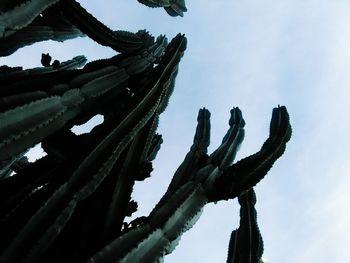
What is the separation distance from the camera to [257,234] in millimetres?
Answer: 3279

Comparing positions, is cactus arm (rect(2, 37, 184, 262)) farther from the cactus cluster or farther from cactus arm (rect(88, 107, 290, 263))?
cactus arm (rect(88, 107, 290, 263))

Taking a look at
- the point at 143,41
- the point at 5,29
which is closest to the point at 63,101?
the point at 5,29

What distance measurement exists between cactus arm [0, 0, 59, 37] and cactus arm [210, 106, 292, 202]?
1548 mm

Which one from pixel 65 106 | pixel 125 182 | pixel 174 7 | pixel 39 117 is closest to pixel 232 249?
pixel 125 182

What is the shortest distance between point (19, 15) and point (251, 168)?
171 centimetres

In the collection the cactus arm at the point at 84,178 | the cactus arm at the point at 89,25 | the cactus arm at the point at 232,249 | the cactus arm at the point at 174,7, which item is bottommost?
the cactus arm at the point at 84,178

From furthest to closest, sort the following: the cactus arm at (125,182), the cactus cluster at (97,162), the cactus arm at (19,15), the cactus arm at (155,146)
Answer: the cactus arm at (155,146)
the cactus arm at (19,15)
the cactus arm at (125,182)
the cactus cluster at (97,162)

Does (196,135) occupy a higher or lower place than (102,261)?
higher

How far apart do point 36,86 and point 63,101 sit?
23 centimetres

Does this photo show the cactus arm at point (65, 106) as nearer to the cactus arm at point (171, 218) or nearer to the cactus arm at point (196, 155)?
the cactus arm at point (196, 155)

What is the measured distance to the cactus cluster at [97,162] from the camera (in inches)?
91.5

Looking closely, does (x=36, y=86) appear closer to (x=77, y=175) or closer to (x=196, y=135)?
(x=77, y=175)

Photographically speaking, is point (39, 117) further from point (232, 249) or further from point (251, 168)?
point (232, 249)

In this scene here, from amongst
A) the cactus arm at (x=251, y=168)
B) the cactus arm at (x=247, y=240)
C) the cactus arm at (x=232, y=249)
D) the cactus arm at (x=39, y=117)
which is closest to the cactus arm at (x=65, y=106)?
the cactus arm at (x=39, y=117)
